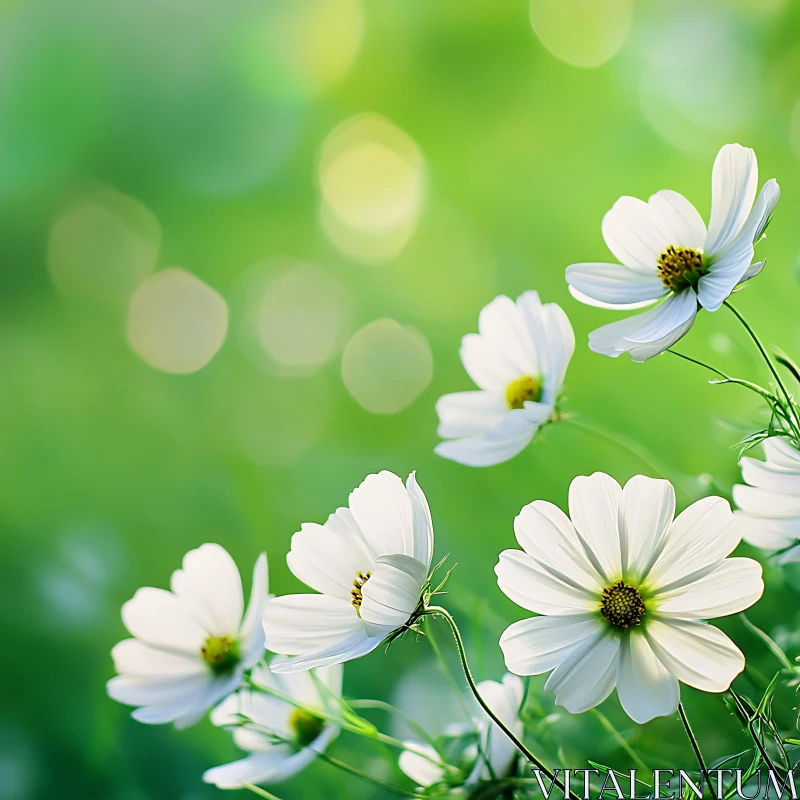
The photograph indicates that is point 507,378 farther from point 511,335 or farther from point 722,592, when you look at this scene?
point 722,592

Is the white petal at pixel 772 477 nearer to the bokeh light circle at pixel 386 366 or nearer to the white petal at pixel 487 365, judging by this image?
the white petal at pixel 487 365

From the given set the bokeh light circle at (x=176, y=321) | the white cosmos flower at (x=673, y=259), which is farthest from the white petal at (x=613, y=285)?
the bokeh light circle at (x=176, y=321)

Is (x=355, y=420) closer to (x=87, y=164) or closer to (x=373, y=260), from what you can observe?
(x=373, y=260)

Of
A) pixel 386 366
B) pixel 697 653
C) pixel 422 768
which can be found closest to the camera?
pixel 697 653

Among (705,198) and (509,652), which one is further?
(705,198)

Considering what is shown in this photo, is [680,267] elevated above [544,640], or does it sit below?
above

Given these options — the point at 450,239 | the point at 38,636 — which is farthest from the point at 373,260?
the point at 38,636

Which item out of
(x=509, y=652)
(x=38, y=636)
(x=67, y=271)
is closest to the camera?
(x=509, y=652)

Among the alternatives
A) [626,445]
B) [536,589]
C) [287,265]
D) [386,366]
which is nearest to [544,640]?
[536,589]

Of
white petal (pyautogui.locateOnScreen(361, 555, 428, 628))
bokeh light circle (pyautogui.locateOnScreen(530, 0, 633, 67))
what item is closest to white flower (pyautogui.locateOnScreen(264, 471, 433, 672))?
white petal (pyautogui.locateOnScreen(361, 555, 428, 628))
